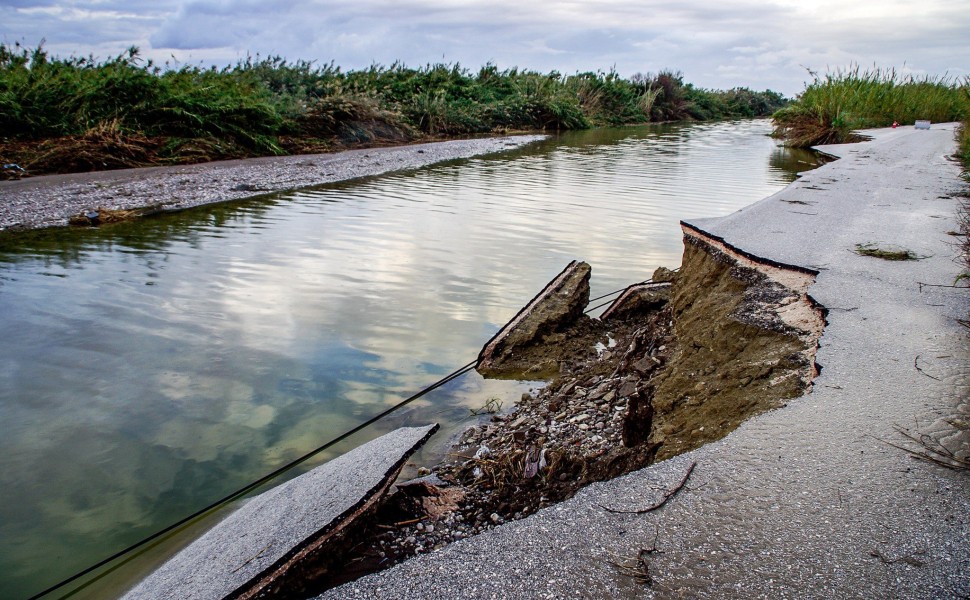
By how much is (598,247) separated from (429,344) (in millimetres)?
3256

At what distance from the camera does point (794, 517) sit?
1.93 metres

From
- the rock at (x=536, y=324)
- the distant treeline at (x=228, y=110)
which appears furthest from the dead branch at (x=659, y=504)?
the distant treeline at (x=228, y=110)

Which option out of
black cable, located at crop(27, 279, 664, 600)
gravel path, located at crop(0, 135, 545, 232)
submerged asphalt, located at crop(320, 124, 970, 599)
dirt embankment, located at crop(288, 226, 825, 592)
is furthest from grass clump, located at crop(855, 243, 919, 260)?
gravel path, located at crop(0, 135, 545, 232)

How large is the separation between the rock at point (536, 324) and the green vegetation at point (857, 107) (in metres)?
15.3

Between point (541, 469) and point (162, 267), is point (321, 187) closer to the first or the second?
point (162, 267)

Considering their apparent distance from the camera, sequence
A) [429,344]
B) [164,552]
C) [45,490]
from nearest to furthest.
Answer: [164,552] < [45,490] < [429,344]

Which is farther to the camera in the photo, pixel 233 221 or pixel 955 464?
pixel 233 221

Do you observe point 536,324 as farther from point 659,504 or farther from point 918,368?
point 659,504

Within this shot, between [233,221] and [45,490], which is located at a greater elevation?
[233,221]

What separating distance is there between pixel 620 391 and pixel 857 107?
1991cm


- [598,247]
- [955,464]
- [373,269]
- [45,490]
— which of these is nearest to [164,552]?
[45,490]

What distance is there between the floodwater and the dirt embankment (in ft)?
1.67

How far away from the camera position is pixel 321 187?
459 inches

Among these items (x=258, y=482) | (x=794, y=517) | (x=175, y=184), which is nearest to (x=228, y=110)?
(x=175, y=184)
